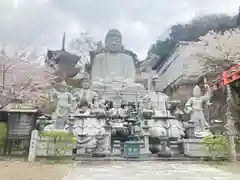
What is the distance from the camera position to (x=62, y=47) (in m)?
31.6

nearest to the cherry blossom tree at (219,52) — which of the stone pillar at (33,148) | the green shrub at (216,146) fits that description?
the green shrub at (216,146)

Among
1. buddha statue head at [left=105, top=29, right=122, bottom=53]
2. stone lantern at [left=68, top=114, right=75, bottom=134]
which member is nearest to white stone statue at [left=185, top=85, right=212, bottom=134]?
stone lantern at [left=68, top=114, right=75, bottom=134]

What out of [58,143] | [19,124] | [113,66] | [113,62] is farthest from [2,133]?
[113,62]

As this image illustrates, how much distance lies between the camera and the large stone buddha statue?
20609 millimetres

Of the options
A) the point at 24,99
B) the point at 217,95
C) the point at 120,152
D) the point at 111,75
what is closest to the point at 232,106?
the point at 217,95

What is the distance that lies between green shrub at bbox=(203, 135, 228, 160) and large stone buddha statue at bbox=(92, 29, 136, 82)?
11595 millimetres

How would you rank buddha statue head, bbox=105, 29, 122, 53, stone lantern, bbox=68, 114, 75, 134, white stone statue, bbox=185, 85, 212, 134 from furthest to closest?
buddha statue head, bbox=105, 29, 122, 53, white stone statue, bbox=185, 85, 212, 134, stone lantern, bbox=68, 114, 75, 134

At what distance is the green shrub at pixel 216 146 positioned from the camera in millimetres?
8633

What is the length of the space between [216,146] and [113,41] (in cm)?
1480

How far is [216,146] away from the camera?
8.66 metres

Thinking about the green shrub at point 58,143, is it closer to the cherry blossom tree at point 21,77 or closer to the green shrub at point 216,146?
the green shrub at point 216,146

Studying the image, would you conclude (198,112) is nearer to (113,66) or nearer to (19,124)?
(19,124)

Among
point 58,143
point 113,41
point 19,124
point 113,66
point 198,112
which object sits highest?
point 113,41

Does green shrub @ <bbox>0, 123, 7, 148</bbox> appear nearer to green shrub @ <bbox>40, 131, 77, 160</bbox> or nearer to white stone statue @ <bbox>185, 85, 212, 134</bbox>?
green shrub @ <bbox>40, 131, 77, 160</bbox>
